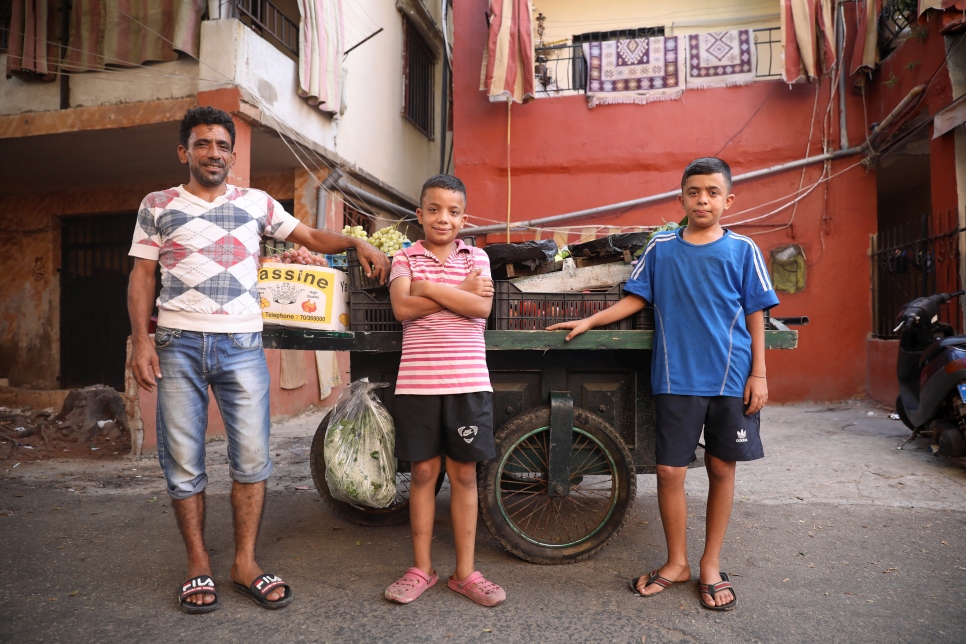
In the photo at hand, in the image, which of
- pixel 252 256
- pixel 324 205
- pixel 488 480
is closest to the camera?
pixel 252 256

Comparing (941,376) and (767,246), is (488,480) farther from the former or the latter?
(767,246)

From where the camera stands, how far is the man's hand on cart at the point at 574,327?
112 inches

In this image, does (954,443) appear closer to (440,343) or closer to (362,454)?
(440,343)

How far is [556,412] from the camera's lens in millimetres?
2996

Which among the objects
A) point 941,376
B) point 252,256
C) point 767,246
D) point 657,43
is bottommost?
point 941,376

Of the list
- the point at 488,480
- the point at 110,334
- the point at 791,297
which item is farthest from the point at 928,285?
the point at 110,334

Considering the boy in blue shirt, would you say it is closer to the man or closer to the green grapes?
the green grapes

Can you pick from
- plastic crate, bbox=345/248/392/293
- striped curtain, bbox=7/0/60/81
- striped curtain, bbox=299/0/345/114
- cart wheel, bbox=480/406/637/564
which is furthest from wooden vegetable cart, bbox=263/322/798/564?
striped curtain, bbox=7/0/60/81

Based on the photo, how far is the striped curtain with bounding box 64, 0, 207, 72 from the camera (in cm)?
617

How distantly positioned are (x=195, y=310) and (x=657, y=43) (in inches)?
323

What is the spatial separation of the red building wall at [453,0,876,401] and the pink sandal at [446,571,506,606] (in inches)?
267

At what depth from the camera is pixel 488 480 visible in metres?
2.93

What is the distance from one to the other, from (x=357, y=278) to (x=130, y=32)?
5.16 m

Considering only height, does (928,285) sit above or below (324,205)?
below
